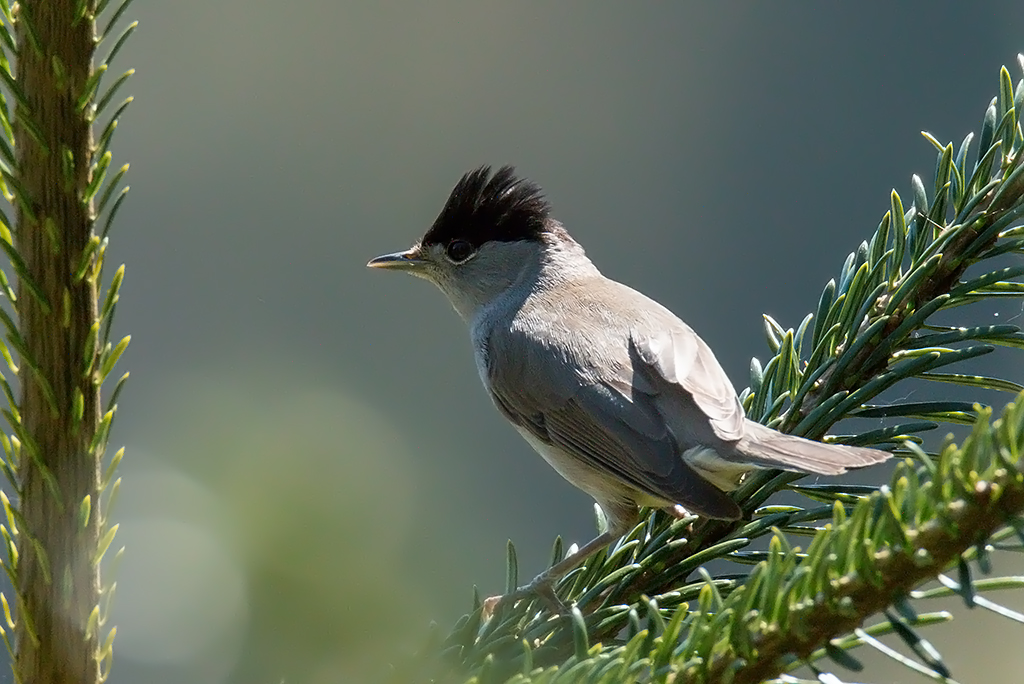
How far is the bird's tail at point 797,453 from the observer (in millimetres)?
922

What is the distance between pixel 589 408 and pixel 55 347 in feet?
3.36

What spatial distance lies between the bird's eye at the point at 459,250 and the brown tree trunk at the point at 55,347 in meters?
1.46

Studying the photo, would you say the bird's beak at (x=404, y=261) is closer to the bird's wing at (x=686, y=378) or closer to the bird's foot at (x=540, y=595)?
the bird's wing at (x=686, y=378)

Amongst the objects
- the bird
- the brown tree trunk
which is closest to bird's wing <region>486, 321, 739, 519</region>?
the bird

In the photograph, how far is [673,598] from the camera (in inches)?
36.7

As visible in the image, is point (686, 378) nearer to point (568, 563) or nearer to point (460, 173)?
point (568, 563)

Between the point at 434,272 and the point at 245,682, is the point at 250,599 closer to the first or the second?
the point at 245,682

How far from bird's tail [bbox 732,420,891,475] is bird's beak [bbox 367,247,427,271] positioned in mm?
1089

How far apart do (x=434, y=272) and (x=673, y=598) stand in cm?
136

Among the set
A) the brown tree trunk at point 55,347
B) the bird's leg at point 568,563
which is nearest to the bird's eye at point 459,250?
the bird's leg at point 568,563

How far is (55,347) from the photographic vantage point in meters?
0.69

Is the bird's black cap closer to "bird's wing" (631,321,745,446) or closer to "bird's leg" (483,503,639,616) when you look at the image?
"bird's wing" (631,321,745,446)

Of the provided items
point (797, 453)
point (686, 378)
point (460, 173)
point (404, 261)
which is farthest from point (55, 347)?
point (460, 173)

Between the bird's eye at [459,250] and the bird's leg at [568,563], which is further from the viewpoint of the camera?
the bird's eye at [459,250]
